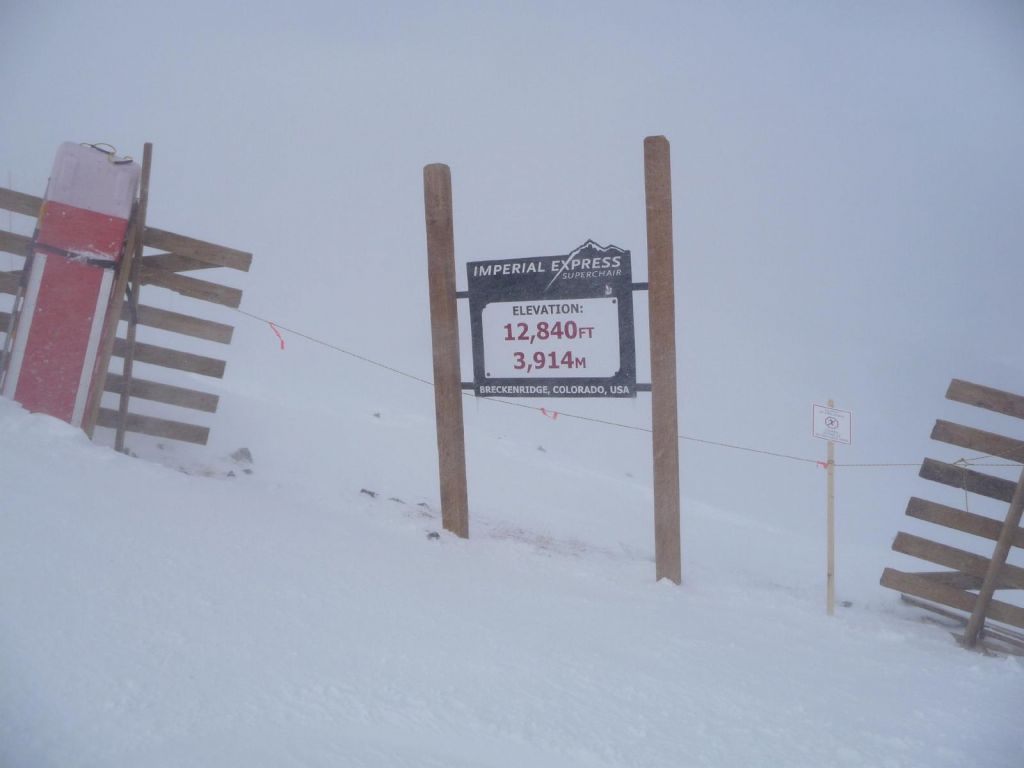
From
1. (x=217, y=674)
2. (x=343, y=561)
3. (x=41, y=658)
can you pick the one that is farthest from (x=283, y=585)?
(x=41, y=658)

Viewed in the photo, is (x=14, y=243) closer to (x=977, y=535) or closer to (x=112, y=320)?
(x=112, y=320)

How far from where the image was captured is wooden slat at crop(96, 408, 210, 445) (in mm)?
7113

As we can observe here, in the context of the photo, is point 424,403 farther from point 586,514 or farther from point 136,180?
point 136,180

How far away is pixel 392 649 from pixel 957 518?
5085 millimetres

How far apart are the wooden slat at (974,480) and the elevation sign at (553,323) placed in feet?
8.90

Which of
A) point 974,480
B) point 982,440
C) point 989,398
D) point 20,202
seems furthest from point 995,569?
point 20,202

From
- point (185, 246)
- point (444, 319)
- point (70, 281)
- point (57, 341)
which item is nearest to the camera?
point (57, 341)

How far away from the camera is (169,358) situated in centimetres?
739

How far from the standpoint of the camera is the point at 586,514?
8922 millimetres

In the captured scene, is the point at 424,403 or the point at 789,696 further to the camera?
the point at 424,403

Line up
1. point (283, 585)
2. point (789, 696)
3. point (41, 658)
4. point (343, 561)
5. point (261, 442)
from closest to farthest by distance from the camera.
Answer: point (41, 658)
point (789, 696)
point (283, 585)
point (343, 561)
point (261, 442)

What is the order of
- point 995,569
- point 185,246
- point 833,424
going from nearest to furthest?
point 995,569
point 833,424
point 185,246

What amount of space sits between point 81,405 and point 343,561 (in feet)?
10.2

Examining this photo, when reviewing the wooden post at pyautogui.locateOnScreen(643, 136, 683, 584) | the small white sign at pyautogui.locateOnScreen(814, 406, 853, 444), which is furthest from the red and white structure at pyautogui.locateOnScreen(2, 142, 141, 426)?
the small white sign at pyautogui.locateOnScreen(814, 406, 853, 444)
